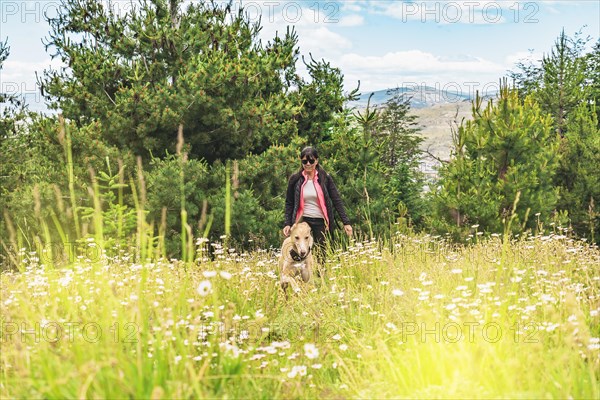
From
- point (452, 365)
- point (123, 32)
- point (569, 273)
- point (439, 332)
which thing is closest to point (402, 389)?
point (452, 365)

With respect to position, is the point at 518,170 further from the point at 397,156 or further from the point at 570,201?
the point at 397,156

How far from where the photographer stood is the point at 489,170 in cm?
1380

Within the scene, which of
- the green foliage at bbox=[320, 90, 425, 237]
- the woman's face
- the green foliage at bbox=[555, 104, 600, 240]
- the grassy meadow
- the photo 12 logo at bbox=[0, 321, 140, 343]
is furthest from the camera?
the green foliage at bbox=[555, 104, 600, 240]

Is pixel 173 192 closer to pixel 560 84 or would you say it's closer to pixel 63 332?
pixel 63 332

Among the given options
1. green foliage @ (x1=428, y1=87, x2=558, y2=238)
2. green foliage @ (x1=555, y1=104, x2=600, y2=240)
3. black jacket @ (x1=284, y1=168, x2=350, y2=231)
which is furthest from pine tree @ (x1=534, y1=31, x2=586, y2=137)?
black jacket @ (x1=284, y1=168, x2=350, y2=231)

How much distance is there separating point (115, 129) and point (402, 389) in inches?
397

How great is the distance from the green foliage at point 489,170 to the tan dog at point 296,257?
22.9 feet

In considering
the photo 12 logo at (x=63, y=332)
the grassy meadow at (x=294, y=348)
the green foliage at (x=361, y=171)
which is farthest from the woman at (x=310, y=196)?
the green foliage at (x=361, y=171)

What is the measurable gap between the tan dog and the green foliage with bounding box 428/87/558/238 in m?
6.97

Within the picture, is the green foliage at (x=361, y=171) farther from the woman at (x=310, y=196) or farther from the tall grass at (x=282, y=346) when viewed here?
the tall grass at (x=282, y=346)

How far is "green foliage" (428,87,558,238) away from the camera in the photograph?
1329cm

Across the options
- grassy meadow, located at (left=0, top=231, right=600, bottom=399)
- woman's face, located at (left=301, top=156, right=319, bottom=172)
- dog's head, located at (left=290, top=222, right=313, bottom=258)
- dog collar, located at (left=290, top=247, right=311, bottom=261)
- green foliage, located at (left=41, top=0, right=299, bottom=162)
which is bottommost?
grassy meadow, located at (left=0, top=231, right=600, bottom=399)

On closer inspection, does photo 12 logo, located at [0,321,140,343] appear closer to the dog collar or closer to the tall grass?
the tall grass

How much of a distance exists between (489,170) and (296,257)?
8411 mm
